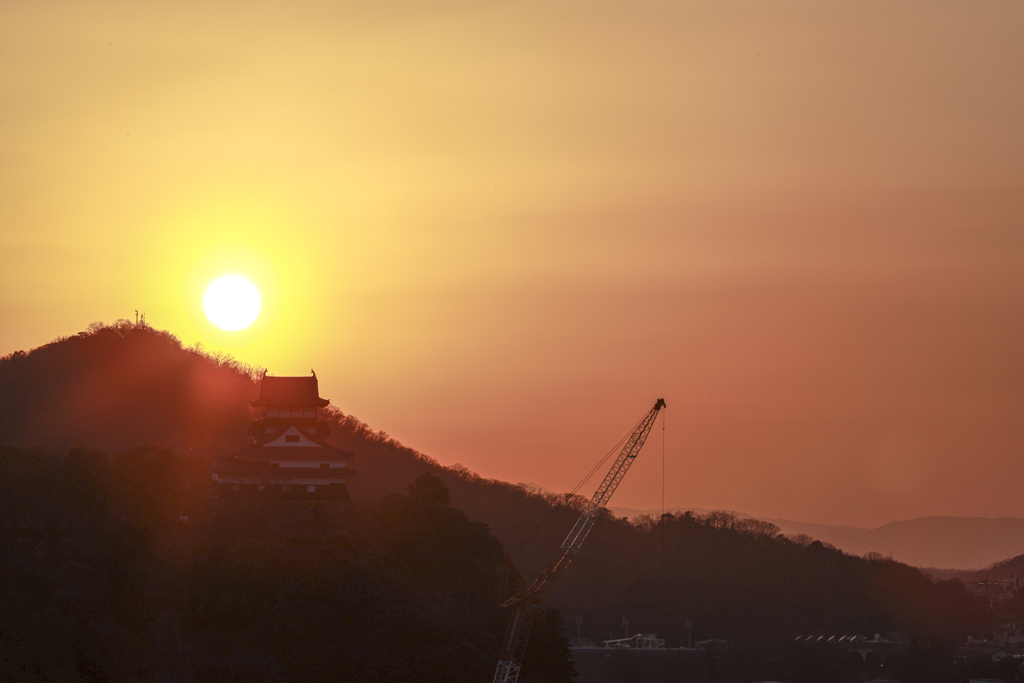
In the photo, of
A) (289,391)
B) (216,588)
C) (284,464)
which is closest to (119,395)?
(289,391)

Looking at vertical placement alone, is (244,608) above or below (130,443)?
below

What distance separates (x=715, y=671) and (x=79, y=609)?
115902 millimetres

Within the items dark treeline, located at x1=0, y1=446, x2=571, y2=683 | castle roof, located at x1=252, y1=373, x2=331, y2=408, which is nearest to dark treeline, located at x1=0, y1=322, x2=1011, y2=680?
dark treeline, located at x1=0, y1=446, x2=571, y2=683

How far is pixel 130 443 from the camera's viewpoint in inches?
5645

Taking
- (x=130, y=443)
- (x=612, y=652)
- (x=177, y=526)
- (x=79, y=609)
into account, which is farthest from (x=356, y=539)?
(x=612, y=652)

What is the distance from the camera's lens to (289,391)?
10975cm

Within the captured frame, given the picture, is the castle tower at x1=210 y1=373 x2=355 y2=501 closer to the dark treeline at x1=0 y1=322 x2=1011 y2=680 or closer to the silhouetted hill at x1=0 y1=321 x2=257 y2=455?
the dark treeline at x1=0 y1=322 x2=1011 y2=680

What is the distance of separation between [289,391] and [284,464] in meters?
10.8

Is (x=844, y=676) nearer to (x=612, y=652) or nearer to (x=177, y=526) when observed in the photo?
(x=612, y=652)

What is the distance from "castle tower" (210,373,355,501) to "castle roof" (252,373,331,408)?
0.32ft

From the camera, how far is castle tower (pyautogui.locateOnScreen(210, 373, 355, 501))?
98875 millimetres

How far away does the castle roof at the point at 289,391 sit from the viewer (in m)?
109

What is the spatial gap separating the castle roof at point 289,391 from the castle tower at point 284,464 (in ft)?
0.32

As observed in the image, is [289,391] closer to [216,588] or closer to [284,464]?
[284,464]
